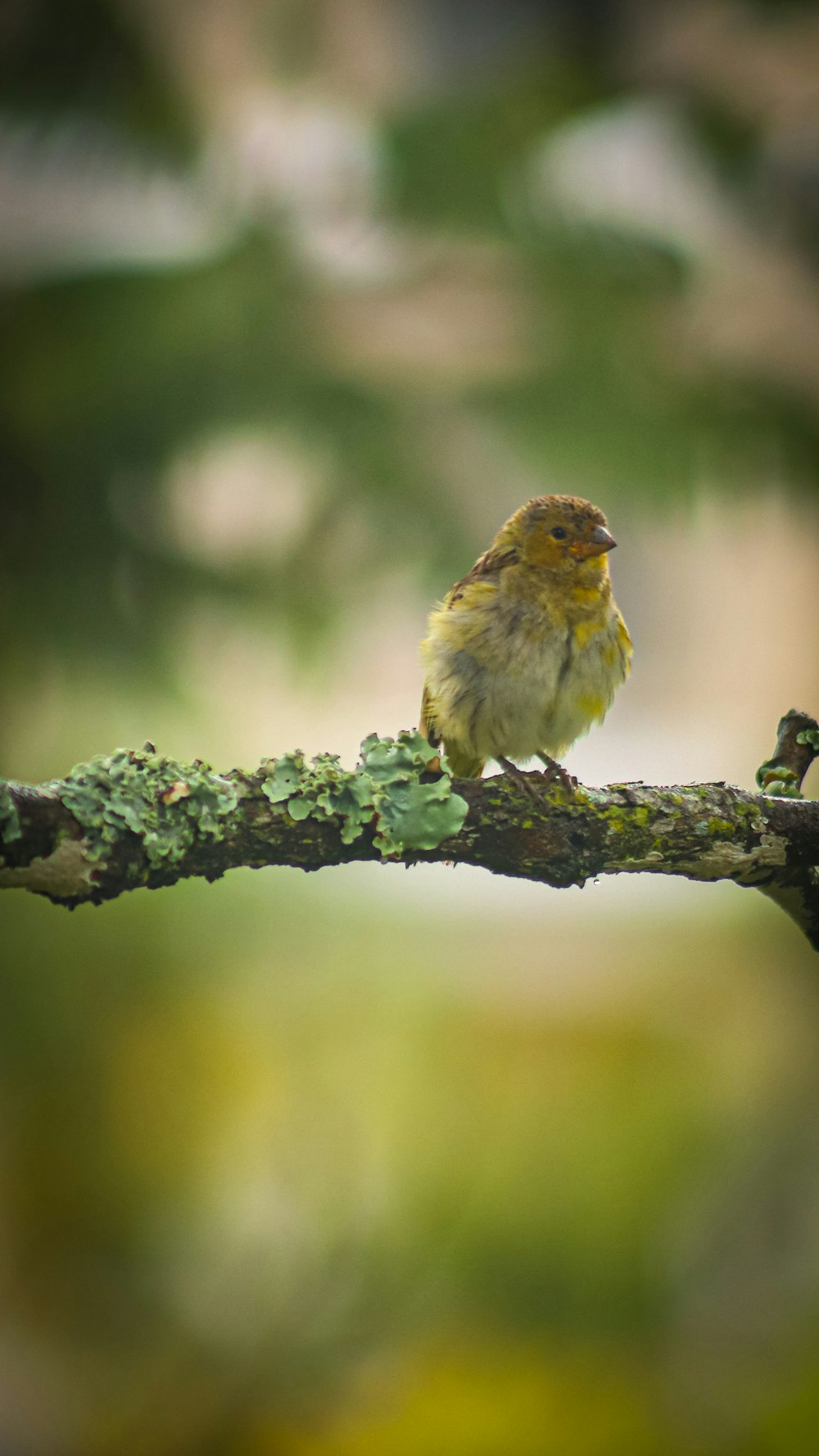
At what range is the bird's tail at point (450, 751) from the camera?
5.24ft

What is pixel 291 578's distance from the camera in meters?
2.98

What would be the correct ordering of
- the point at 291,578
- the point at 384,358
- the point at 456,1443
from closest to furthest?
1. the point at 456,1443
2. the point at 291,578
3. the point at 384,358

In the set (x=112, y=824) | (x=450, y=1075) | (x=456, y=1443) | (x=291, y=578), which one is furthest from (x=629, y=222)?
(x=456, y=1443)

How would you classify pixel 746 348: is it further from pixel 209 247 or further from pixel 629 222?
pixel 209 247

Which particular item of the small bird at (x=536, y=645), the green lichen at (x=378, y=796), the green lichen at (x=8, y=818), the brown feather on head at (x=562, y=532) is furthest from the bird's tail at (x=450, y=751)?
the green lichen at (x=8, y=818)

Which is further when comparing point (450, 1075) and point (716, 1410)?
point (450, 1075)

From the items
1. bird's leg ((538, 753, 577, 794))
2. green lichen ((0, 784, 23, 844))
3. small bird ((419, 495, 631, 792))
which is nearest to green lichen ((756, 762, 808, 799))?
bird's leg ((538, 753, 577, 794))

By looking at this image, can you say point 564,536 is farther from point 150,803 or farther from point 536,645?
point 150,803

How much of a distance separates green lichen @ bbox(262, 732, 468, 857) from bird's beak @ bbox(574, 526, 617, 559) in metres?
0.57

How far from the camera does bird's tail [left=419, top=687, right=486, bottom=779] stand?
1.60 meters

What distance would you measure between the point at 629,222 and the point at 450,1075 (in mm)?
2361

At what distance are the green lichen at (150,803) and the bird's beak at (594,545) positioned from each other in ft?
2.45

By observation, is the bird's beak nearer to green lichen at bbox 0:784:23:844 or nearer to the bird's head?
the bird's head

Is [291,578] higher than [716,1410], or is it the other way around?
[291,578]
